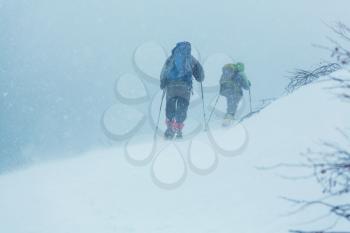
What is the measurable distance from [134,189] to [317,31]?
608ft

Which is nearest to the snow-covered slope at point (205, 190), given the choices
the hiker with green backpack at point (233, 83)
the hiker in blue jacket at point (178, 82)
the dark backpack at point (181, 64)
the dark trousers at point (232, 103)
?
the hiker in blue jacket at point (178, 82)

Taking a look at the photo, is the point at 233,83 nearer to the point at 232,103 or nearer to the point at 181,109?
the point at 232,103

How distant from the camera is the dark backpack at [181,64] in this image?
905 cm

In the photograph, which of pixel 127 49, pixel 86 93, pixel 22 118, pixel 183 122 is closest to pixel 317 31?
pixel 127 49

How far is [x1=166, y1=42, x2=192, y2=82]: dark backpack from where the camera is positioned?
9.05m

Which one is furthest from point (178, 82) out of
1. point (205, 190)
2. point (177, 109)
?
point (205, 190)

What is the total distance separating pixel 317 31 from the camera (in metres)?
182

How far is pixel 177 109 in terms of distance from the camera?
30.7 feet

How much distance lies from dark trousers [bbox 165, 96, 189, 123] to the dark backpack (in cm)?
37

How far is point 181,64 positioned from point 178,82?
1.06 ft

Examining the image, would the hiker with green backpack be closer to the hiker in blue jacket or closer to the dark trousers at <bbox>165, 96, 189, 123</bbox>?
the hiker in blue jacket

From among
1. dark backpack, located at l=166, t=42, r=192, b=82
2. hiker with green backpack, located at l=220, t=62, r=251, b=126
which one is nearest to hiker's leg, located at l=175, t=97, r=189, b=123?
dark backpack, located at l=166, t=42, r=192, b=82

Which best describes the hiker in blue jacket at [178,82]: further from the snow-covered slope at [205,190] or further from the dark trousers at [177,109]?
the snow-covered slope at [205,190]

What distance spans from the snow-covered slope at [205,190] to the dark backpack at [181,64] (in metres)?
1.90
